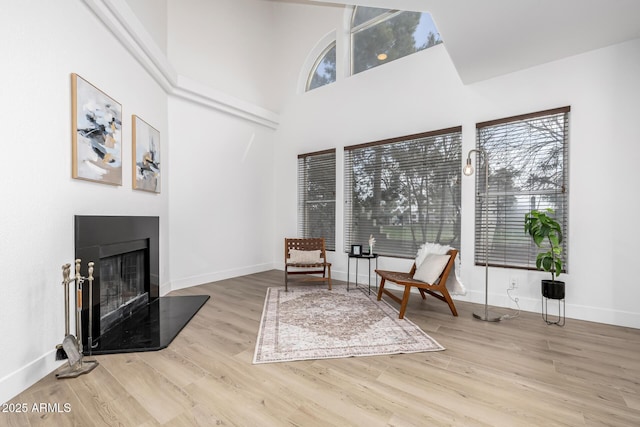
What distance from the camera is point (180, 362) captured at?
2.19 m

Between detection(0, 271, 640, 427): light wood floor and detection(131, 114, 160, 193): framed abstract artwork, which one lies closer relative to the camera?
detection(0, 271, 640, 427): light wood floor

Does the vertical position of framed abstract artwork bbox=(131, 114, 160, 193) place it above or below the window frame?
below

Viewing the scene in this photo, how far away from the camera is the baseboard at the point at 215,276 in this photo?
4309 millimetres

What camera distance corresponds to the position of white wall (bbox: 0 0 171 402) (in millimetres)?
1772

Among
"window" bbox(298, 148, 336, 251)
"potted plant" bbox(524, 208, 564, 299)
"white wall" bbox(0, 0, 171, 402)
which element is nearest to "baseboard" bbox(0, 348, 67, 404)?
"white wall" bbox(0, 0, 171, 402)

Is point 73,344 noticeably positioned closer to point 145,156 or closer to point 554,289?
point 145,156

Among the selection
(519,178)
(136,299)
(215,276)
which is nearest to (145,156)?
(136,299)

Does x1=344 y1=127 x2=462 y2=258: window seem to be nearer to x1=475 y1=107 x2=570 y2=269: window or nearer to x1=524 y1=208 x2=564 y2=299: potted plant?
x1=475 y1=107 x2=570 y2=269: window

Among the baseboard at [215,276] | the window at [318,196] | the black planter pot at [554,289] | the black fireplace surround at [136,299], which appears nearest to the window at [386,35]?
the window at [318,196]

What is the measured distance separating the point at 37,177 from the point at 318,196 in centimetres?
384

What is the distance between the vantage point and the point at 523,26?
259 centimetres

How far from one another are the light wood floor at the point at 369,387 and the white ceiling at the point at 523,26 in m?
2.79

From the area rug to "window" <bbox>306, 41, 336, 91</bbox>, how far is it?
156 inches

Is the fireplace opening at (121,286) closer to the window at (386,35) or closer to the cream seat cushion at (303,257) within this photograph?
the cream seat cushion at (303,257)
